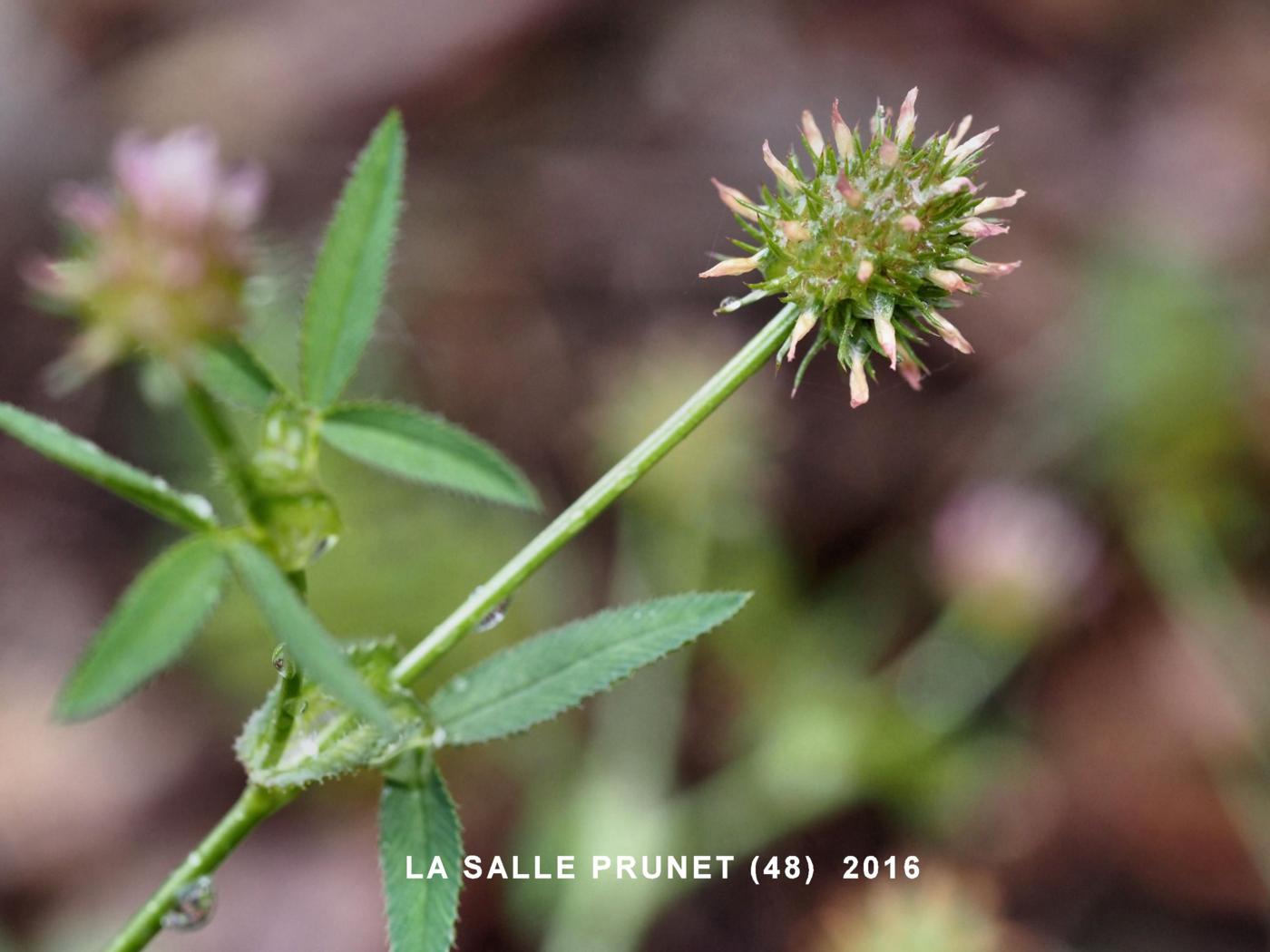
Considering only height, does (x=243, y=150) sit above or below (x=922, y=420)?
above

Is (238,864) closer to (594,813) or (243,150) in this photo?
(594,813)

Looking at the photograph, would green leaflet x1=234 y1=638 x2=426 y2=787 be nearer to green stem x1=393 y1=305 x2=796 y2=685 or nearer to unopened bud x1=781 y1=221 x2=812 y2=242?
green stem x1=393 y1=305 x2=796 y2=685

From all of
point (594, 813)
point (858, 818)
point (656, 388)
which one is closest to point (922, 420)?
point (656, 388)

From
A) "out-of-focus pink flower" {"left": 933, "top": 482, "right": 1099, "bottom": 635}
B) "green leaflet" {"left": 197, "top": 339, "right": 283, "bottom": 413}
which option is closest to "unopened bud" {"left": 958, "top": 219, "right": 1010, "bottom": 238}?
"green leaflet" {"left": 197, "top": 339, "right": 283, "bottom": 413}

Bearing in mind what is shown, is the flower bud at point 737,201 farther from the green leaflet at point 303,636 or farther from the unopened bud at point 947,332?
the green leaflet at point 303,636

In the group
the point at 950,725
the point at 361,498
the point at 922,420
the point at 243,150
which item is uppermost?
the point at 243,150

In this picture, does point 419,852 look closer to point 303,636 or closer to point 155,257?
point 303,636

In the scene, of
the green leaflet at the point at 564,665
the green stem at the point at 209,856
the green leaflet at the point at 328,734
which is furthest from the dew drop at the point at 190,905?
the green leaflet at the point at 564,665
